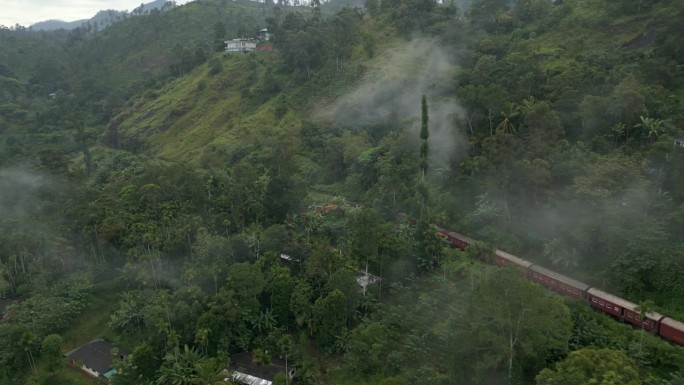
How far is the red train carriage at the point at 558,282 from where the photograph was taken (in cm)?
2872

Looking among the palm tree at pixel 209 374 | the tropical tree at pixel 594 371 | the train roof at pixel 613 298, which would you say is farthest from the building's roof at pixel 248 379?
the train roof at pixel 613 298

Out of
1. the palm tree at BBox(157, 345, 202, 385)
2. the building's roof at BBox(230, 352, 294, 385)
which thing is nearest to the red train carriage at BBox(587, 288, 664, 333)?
the building's roof at BBox(230, 352, 294, 385)

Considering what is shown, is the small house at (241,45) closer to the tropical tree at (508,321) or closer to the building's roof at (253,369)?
the building's roof at (253,369)

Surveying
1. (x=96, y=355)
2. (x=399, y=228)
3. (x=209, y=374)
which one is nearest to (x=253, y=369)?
(x=209, y=374)

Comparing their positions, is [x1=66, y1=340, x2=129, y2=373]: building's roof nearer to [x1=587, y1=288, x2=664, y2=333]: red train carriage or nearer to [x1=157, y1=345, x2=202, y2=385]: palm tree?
[x1=157, y1=345, x2=202, y2=385]: palm tree

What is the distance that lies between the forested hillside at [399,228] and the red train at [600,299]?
63cm

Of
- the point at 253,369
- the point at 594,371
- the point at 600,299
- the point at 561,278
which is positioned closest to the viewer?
the point at 594,371

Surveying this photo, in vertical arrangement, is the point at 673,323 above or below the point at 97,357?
above

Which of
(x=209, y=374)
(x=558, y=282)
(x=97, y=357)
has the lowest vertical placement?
(x=97, y=357)

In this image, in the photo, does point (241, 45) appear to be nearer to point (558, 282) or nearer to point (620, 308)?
point (558, 282)

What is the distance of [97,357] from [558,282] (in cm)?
2751

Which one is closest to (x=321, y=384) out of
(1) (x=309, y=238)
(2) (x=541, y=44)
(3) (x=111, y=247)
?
(1) (x=309, y=238)

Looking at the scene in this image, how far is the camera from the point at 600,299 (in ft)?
90.9

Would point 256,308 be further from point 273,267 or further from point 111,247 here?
point 111,247
